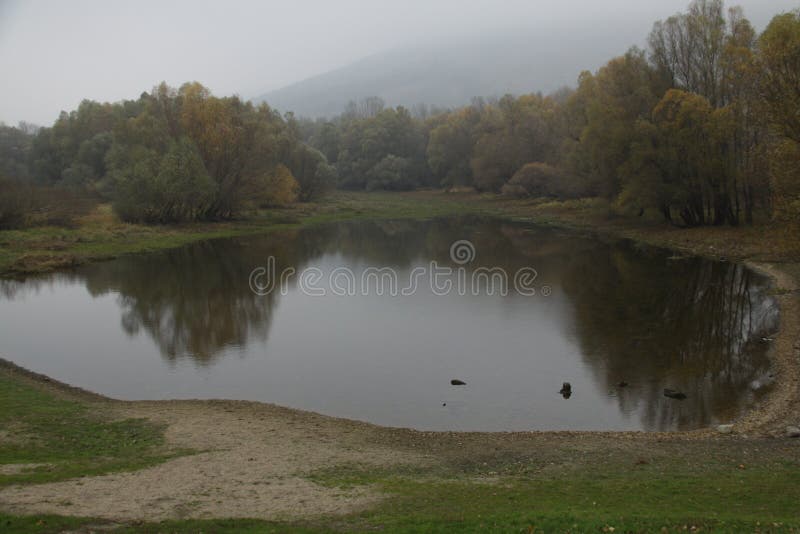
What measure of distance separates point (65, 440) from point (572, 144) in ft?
218

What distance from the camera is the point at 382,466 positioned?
544 inches

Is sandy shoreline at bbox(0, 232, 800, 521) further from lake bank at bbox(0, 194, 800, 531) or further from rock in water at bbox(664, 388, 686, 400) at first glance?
rock in water at bbox(664, 388, 686, 400)

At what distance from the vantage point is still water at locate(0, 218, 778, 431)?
1953 centimetres

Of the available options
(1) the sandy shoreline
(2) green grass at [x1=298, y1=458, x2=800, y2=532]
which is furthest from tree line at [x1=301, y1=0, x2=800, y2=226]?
(2) green grass at [x1=298, y1=458, x2=800, y2=532]

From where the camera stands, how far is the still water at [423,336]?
19531 millimetres

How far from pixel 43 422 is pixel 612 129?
4938cm

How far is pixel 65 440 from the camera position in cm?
1527

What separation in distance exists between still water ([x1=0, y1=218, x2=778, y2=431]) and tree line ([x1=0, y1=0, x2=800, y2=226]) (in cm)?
760

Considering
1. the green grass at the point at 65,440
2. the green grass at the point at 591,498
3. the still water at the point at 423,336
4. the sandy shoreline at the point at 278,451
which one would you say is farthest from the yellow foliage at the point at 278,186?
the green grass at the point at 591,498

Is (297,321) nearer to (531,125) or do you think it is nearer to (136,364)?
(136,364)

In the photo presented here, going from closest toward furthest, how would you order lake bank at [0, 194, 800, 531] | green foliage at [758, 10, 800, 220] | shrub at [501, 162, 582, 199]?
1. lake bank at [0, 194, 800, 531]
2. green foliage at [758, 10, 800, 220]
3. shrub at [501, 162, 582, 199]

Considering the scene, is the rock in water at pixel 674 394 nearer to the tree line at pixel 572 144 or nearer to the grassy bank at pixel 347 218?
the grassy bank at pixel 347 218

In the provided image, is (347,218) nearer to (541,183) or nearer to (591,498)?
(541,183)

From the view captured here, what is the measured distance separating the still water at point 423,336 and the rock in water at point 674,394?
0.66 feet
